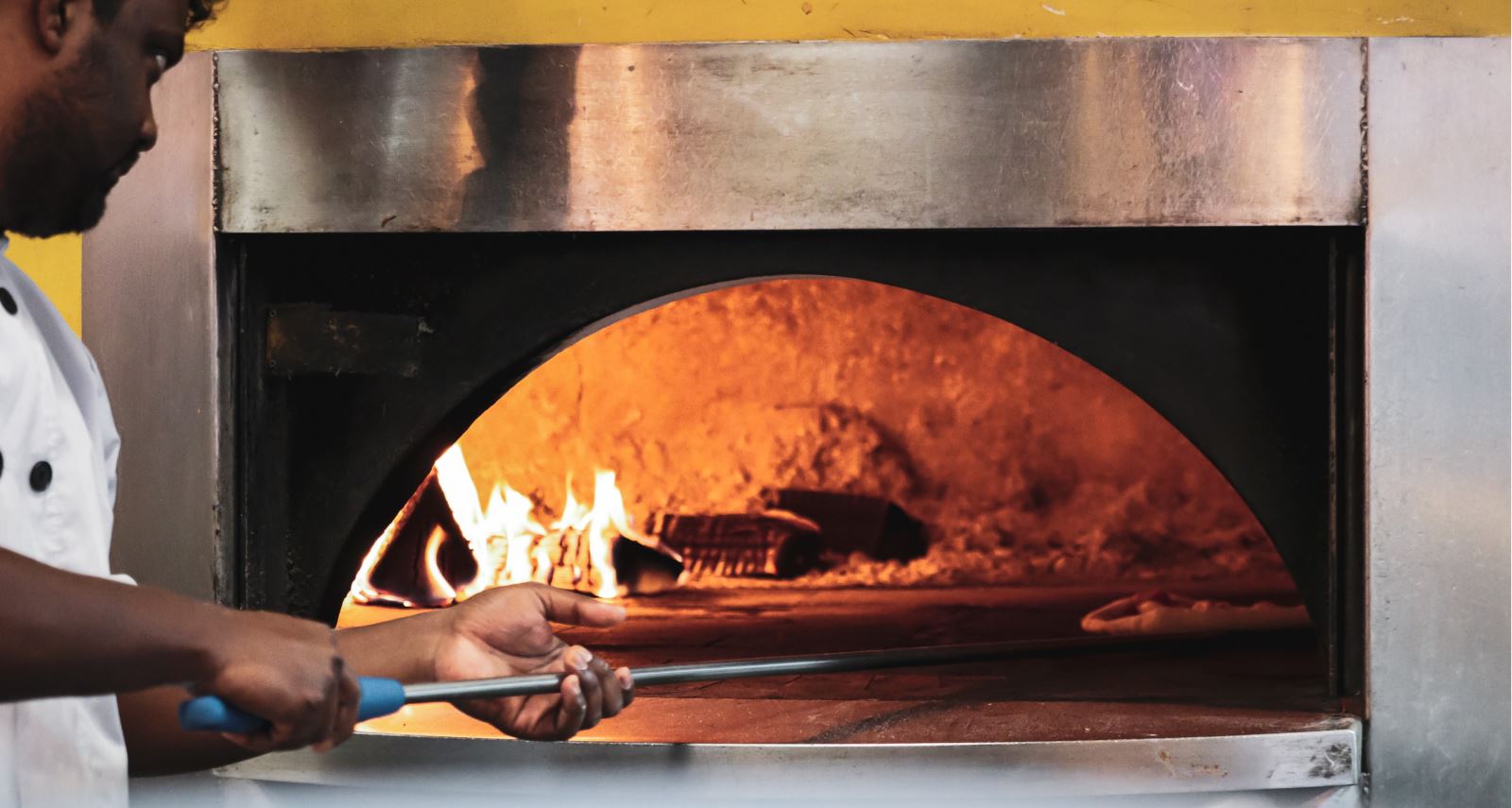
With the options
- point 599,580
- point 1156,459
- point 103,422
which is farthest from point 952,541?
point 103,422

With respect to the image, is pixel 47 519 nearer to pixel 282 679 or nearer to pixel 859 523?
pixel 282 679

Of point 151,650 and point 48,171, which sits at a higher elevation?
point 48,171

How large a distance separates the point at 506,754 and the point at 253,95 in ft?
2.29

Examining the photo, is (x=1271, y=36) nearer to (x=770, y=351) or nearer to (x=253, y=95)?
(x=253, y=95)

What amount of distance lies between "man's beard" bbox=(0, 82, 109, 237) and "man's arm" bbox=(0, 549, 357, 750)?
0.28 meters

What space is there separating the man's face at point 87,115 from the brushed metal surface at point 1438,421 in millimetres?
1059

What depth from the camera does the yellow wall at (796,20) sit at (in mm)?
1381

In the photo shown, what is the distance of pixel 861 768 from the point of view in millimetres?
1294

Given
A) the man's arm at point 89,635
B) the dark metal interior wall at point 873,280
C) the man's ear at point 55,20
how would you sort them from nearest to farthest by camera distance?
the man's arm at point 89,635 → the man's ear at point 55,20 → the dark metal interior wall at point 873,280

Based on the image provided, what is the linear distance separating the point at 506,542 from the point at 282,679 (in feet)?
4.95

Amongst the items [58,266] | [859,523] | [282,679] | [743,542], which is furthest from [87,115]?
[859,523]

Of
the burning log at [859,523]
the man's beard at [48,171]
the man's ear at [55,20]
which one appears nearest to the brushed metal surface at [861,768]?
the man's beard at [48,171]

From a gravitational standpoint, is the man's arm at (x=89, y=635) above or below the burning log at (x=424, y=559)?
above

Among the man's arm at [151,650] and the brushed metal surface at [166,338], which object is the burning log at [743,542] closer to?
the brushed metal surface at [166,338]
